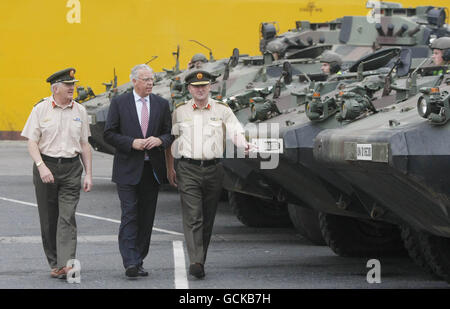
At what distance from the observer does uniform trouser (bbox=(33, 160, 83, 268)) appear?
8883mm

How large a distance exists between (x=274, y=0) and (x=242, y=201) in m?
14.5

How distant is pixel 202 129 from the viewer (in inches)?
356

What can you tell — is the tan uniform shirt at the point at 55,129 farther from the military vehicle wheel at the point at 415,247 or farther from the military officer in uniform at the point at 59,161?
the military vehicle wheel at the point at 415,247

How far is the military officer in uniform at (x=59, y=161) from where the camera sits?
8891 mm

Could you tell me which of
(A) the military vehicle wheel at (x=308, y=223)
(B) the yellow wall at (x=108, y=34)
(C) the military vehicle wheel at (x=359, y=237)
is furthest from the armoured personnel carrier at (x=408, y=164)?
(B) the yellow wall at (x=108, y=34)

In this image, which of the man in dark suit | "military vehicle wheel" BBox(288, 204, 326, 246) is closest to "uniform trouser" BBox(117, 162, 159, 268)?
the man in dark suit

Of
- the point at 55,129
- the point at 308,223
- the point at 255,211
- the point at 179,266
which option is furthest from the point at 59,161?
the point at 255,211

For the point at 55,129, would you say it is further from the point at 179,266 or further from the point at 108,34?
the point at 108,34

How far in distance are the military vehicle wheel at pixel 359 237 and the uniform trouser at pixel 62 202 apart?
2.35m

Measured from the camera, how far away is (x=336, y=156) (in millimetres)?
8062

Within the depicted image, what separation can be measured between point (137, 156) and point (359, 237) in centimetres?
239

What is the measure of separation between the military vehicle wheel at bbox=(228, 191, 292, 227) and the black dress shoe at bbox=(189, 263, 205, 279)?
3857 mm
